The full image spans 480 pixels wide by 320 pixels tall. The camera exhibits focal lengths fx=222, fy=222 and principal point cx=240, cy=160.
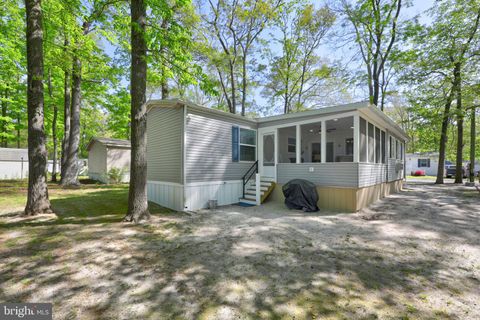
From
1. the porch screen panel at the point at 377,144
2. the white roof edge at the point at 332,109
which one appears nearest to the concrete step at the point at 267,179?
the white roof edge at the point at 332,109

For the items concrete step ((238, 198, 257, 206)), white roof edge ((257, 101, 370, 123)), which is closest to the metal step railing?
concrete step ((238, 198, 257, 206))

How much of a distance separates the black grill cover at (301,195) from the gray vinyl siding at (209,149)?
88.7 inches

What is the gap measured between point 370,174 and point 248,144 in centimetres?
492

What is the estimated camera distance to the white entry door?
9.62 metres

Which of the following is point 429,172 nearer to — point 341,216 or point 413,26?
point 413,26

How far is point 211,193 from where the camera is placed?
823 cm

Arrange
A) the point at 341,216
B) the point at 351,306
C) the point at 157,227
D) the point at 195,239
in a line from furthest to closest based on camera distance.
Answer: the point at 341,216, the point at 157,227, the point at 195,239, the point at 351,306

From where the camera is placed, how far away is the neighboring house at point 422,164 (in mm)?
27703

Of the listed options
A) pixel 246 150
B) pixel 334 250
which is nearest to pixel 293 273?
pixel 334 250

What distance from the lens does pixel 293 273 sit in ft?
10.8

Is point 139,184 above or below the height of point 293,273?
above

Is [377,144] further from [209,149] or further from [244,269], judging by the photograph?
[244,269]

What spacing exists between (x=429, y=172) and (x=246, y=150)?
3024 cm

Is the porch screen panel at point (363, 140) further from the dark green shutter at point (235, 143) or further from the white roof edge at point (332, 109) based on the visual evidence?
the dark green shutter at point (235, 143)
